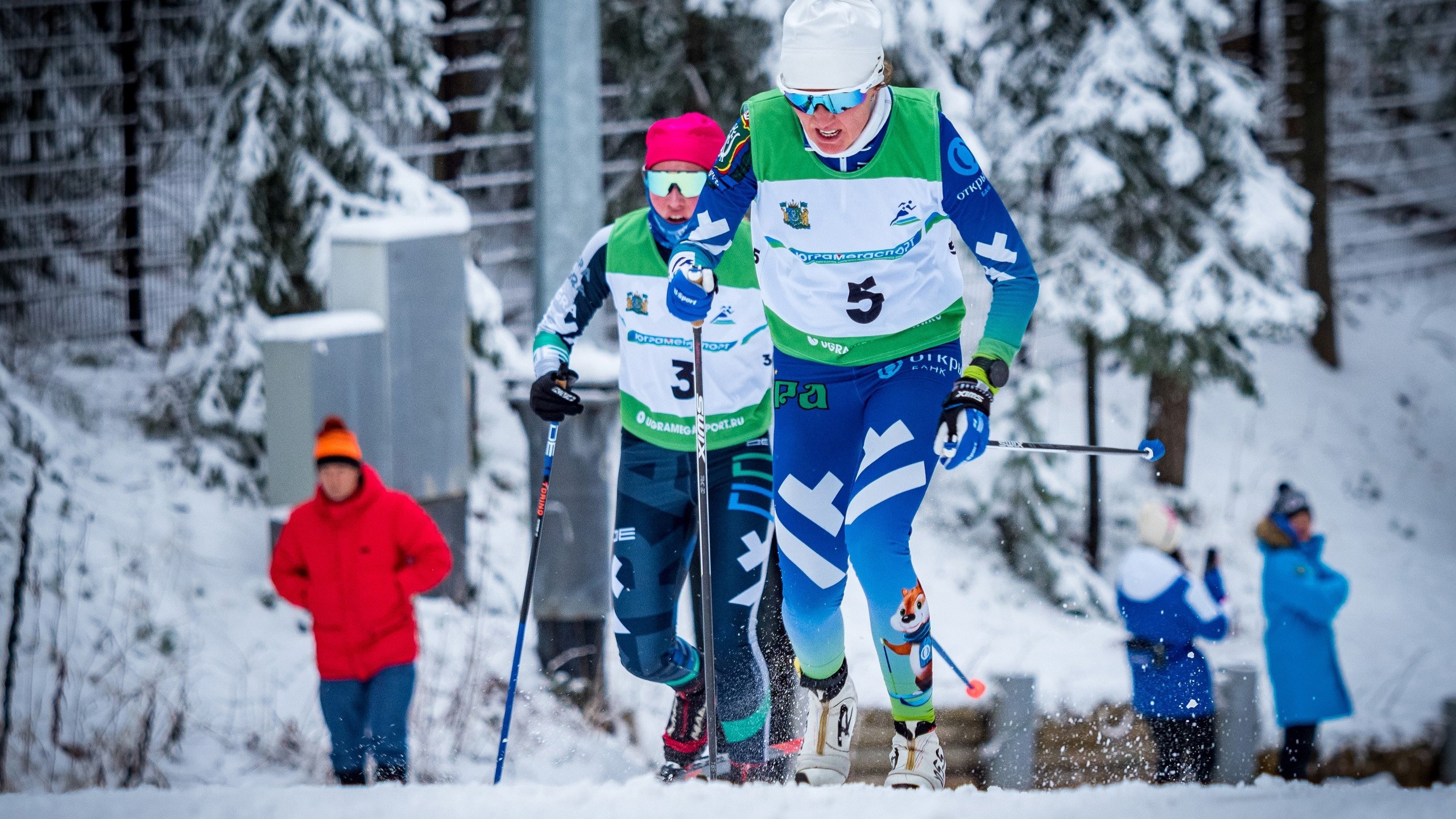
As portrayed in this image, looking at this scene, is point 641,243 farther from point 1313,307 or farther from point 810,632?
point 1313,307

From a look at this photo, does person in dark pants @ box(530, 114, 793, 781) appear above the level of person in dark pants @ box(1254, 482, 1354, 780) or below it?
above

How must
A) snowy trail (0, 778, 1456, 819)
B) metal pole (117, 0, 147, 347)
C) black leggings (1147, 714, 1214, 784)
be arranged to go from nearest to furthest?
snowy trail (0, 778, 1456, 819) < black leggings (1147, 714, 1214, 784) < metal pole (117, 0, 147, 347)

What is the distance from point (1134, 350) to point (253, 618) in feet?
22.0

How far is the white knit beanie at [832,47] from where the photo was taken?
12.2ft

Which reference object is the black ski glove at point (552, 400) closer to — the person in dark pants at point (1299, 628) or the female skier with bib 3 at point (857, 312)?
the female skier with bib 3 at point (857, 312)

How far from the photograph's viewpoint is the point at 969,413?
3660mm

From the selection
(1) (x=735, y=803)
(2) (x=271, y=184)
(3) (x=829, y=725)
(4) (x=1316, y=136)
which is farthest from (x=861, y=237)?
(4) (x=1316, y=136)

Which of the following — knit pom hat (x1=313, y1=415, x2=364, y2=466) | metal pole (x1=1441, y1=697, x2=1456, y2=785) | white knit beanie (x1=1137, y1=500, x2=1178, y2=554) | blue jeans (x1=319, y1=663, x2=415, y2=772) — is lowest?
metal pole (x1=1441, y1=697, x2=1456, y2=785)

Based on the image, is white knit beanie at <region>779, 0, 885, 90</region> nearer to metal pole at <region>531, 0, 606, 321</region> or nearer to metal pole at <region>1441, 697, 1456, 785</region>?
metal pole at <region>531, 0, 606, 321</region>

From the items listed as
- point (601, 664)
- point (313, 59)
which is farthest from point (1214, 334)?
point (313, 59)

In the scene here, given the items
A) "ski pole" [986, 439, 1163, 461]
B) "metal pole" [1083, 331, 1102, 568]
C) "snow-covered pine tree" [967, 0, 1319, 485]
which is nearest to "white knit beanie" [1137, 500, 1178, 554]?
"ski pole" [986, 439, 1163, 461]

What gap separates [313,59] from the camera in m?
8.55

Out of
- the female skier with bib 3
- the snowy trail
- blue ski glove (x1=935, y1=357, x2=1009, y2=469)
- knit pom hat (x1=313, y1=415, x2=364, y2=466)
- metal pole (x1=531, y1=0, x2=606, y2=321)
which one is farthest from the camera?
metal pole (x1=531, y1=0, x2=606, y2=321)

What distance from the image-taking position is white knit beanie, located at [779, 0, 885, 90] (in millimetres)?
3721
